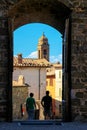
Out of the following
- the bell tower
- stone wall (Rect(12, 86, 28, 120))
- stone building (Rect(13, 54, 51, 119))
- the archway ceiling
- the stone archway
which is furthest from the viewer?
the bell tower

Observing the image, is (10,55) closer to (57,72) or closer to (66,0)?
(66,0)

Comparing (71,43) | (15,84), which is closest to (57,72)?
(15,84)

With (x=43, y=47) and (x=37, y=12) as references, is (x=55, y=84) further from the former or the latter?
(x=37, y=12)

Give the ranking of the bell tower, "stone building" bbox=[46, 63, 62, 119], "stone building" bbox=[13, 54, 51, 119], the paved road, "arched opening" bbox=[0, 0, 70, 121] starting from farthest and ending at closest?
the bell tower < "stone building" bbox=[46, 63, 62, 119] < "stone building" bbox=[13, 54, 51, 119] < "arched opening" bbox=[0, 0, 70, 121] < the paved road

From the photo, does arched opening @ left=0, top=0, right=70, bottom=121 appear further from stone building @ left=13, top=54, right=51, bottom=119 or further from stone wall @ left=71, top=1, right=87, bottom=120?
stone building @ left=13, top=54, right=51, bottom=119

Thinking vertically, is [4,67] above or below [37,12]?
below

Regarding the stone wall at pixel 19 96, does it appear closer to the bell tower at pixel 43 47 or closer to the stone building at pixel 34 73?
the stone building at pixel 34 73

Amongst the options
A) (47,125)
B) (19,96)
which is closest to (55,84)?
(19,96)

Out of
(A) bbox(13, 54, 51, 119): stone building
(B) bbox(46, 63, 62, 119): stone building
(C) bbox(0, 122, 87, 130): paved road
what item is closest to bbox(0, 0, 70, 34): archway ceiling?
(C) bbox(0, 122, 87, 130): paved road

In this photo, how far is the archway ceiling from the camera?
699 inches

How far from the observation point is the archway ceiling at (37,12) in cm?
1777

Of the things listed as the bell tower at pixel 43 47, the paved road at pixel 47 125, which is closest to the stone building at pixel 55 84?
the bell tower at pixel 43 47

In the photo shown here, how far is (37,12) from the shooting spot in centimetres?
1927

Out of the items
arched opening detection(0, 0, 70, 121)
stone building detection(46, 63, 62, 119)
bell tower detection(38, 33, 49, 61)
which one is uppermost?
bell tower detection(38, 33, 49, 61)
